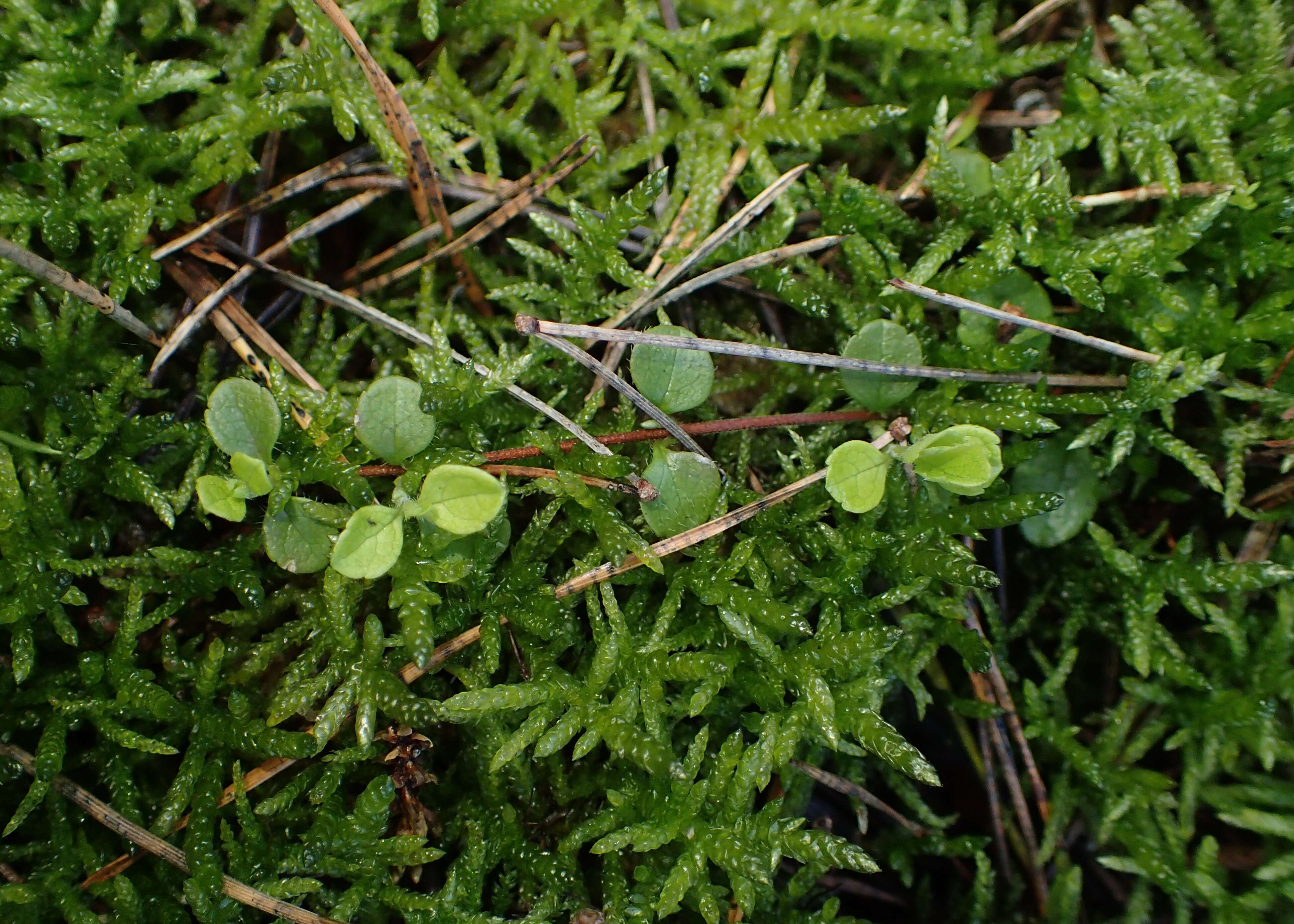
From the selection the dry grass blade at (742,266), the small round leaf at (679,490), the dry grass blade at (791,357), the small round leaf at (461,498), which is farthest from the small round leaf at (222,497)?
the dry grass blade at (742,266)

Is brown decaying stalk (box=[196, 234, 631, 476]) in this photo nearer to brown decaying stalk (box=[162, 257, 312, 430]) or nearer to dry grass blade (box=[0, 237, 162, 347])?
brown decaying stalk (box=[162, 257, 312, 430])

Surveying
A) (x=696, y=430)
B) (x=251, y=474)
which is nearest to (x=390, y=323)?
(x=251, y=474)

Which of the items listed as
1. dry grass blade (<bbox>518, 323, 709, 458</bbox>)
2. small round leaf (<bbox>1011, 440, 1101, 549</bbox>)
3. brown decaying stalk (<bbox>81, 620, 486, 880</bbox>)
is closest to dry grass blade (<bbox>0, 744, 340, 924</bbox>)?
brown decaying stalk (<bbox>81, 620, 486, 880</bbox>)

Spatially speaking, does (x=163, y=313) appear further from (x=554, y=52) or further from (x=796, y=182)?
(x=796, y=182)

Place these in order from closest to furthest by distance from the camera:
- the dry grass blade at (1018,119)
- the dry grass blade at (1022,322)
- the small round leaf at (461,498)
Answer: the small round leaf at (461,498)
the dry grass blade at (1022,322)
the dry grass blade at (1018,119)

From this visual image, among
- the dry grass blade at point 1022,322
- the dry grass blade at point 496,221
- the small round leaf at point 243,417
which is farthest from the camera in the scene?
the dry grass blade at point 496,221

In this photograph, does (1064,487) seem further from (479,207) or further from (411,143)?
(411,143)

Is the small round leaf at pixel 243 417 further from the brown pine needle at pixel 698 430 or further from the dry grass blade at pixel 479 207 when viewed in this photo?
the dry grass blade at pixel 479 207

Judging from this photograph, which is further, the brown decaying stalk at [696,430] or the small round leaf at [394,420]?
the brown decaying stalk at [696,430]
